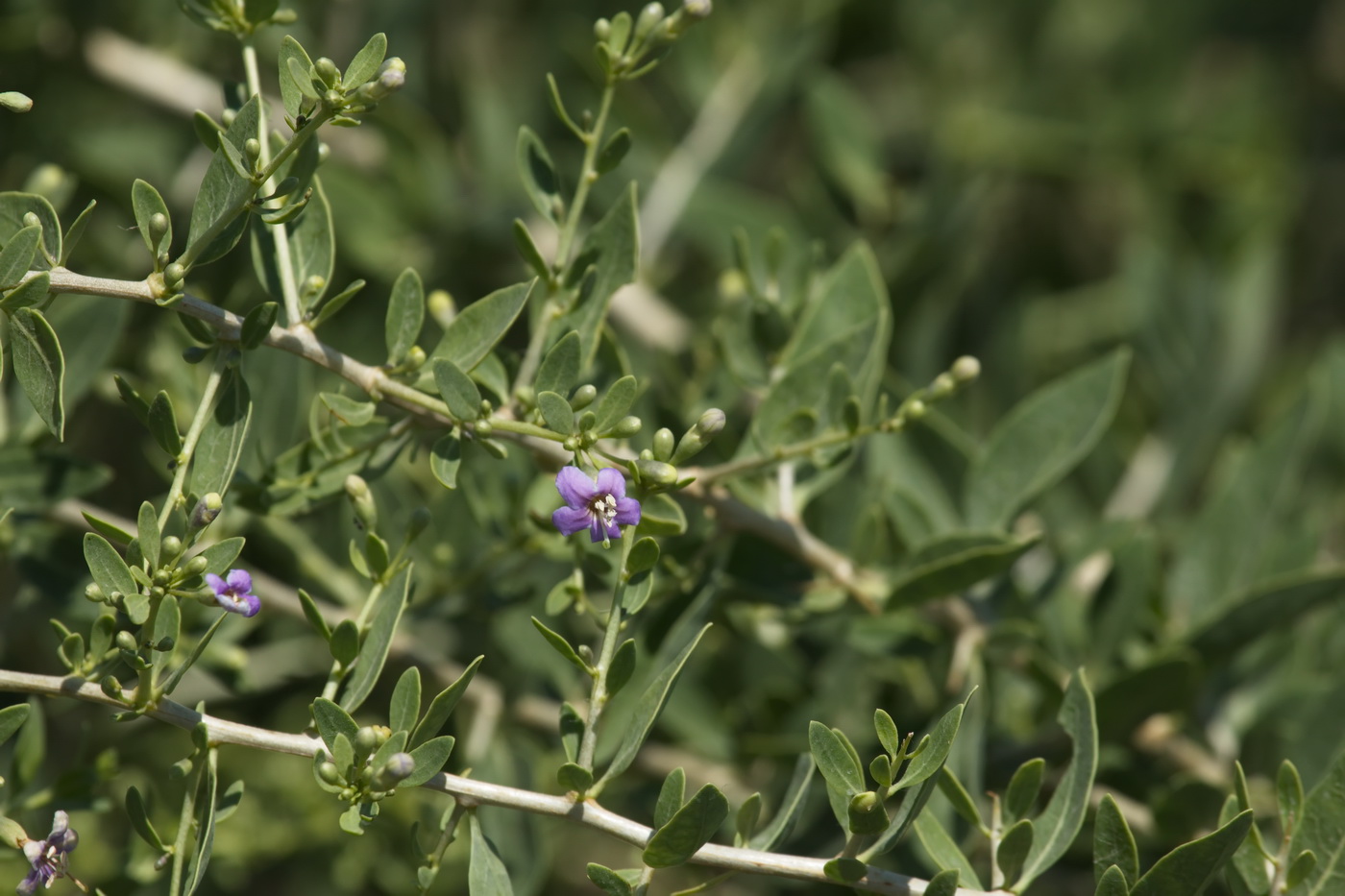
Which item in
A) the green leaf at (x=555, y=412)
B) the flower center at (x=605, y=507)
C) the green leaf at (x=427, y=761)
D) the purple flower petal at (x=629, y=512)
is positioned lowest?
the green leaf at (x=427, y=761)

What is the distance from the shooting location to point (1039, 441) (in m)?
1.98

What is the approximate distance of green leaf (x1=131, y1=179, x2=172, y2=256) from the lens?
1271 mm

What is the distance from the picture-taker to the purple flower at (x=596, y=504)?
1.26m

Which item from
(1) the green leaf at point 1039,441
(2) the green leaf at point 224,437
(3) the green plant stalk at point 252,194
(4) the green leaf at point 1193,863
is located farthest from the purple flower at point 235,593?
(1) the green leaf at point 1039,441

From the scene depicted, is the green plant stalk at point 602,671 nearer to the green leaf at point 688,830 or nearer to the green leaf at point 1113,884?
the green leaf at point 688,830

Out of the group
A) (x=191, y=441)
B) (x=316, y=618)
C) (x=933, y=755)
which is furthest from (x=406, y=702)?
(x=933, y=755)

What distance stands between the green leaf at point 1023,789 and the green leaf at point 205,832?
942mm

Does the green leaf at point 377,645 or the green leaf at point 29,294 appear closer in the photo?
the green leaf at point 29,294

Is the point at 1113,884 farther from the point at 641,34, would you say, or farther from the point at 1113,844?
the point at 641,34

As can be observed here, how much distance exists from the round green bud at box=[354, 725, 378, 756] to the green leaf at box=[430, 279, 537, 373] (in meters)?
0.43

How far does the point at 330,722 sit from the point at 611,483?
389 mm

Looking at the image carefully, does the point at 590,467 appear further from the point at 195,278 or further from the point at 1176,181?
the point at 1176,181

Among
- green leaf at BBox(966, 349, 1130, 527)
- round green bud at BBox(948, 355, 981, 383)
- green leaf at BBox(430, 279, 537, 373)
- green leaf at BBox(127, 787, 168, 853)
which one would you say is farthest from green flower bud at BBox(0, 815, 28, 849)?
green leaf at BBox(966, 349, 1130, 527)

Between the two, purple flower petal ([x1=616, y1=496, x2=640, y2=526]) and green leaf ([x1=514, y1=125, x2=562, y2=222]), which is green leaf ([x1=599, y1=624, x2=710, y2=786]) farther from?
green leaf ([x1=514, y1=125, x2=562, y2=222])
